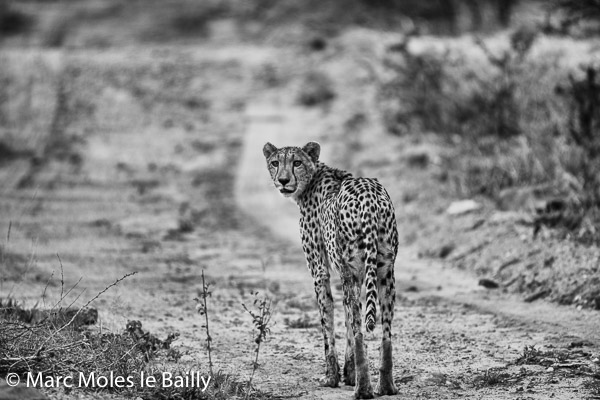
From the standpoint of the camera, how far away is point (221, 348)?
8.38 m

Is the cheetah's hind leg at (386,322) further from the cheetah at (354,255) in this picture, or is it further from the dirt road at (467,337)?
the dirt road at (467,337)

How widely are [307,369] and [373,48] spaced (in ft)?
78.3

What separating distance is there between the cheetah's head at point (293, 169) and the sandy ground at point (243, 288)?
58.8 inches

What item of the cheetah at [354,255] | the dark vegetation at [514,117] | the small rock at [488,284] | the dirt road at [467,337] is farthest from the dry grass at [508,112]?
the cheetah at [354,255]

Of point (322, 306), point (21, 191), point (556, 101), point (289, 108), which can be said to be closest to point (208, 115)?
point (289, 108)

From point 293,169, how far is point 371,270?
1.43 metres

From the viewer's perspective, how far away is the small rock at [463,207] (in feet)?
43.5

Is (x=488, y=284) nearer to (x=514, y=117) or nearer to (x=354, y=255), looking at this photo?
(x=354, y=255)

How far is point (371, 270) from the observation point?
6863 millimetres

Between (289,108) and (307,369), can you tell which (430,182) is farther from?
(289,108)

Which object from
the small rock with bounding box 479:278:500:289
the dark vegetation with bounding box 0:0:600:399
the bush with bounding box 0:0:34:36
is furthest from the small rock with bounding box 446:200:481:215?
the bush with bounding box 0:0:34:36

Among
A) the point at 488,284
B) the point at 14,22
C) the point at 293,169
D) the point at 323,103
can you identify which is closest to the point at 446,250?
the point at 488,284

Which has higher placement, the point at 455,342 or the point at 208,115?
the point at 208,115

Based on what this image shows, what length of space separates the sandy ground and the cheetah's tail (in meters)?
0.78
